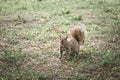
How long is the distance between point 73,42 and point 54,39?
193 cm

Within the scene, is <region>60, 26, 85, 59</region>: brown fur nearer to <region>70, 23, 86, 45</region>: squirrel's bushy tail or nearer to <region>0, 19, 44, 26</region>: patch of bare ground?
<region>70, 23, 86, 45</region>: squirrel's bushy tail

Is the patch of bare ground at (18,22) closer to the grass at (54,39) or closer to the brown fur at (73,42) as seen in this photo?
the grass at (54,39)

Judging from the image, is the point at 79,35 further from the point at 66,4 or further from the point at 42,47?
the point at 66,4

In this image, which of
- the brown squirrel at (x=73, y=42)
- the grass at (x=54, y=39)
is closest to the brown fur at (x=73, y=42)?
the brown squirrel at (x=73, y=42)

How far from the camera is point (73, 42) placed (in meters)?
8.11

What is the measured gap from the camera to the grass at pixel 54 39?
24.2 feet

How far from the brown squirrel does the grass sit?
9.4 inches

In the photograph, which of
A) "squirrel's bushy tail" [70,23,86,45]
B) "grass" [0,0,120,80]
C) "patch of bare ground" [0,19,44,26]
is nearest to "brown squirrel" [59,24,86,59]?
"squirrel's bushy tail" [70,23,86,45]

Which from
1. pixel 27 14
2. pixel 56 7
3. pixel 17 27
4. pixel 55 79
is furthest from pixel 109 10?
pixel 55 79

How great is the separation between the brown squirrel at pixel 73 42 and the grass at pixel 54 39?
9.4 inches

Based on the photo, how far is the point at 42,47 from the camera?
9.21m

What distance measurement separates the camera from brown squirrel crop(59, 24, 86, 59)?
7948 mm

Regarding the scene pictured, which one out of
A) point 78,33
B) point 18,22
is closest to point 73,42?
point 78,33

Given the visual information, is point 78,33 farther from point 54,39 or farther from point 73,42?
point 54,39
